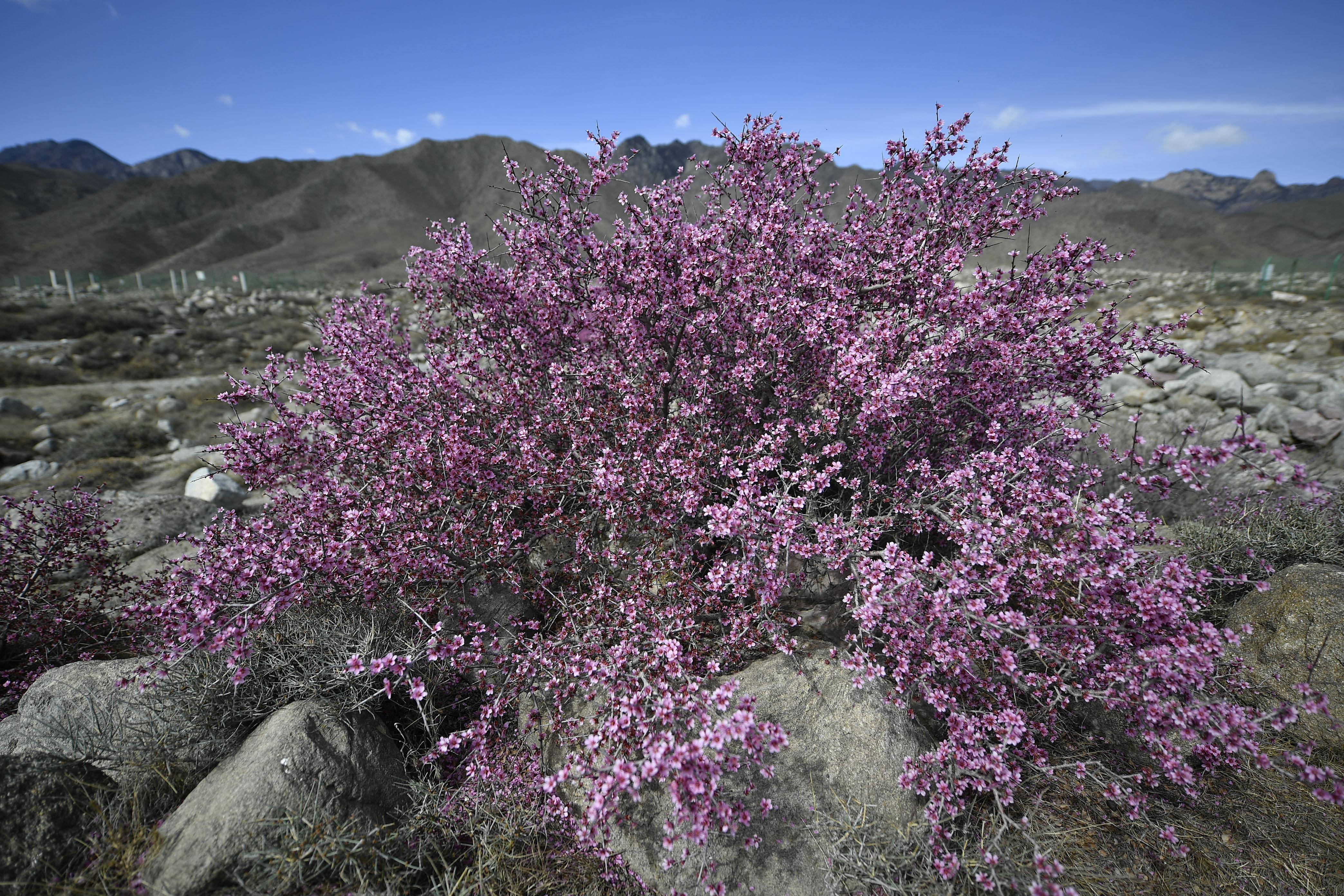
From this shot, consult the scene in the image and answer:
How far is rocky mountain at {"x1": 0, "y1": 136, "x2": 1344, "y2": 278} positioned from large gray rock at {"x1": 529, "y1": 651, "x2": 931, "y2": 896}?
66.4 m

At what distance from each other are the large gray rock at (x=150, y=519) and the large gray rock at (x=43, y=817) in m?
3.60

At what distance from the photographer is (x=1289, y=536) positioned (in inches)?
192

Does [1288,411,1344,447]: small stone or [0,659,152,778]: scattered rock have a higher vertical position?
[1288,411,1344,447]: small stone

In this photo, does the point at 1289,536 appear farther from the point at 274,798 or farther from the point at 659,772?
the point at 274,798

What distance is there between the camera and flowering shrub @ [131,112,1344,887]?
10.4 feet

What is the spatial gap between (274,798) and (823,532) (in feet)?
11.5

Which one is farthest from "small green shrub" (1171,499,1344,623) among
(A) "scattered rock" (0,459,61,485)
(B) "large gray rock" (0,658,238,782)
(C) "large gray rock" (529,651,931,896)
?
(A) "scattered rock" (0,459,61,485)

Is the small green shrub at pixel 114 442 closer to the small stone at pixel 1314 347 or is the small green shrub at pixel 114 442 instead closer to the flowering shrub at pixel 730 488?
the flowering shrub at pixel 730 488

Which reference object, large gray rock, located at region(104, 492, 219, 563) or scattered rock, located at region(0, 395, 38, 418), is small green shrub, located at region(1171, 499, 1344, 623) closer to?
large gray rock, located at region(104, 492, 219, 563)

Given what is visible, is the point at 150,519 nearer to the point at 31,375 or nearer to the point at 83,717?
the point at 83,717

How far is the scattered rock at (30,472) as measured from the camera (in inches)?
365

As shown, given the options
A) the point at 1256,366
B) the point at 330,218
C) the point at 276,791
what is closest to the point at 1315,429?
the point at 1256,366

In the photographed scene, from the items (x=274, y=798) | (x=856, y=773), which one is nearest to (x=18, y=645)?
(x=274, y=798)

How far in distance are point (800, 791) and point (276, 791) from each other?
3.09 meters
